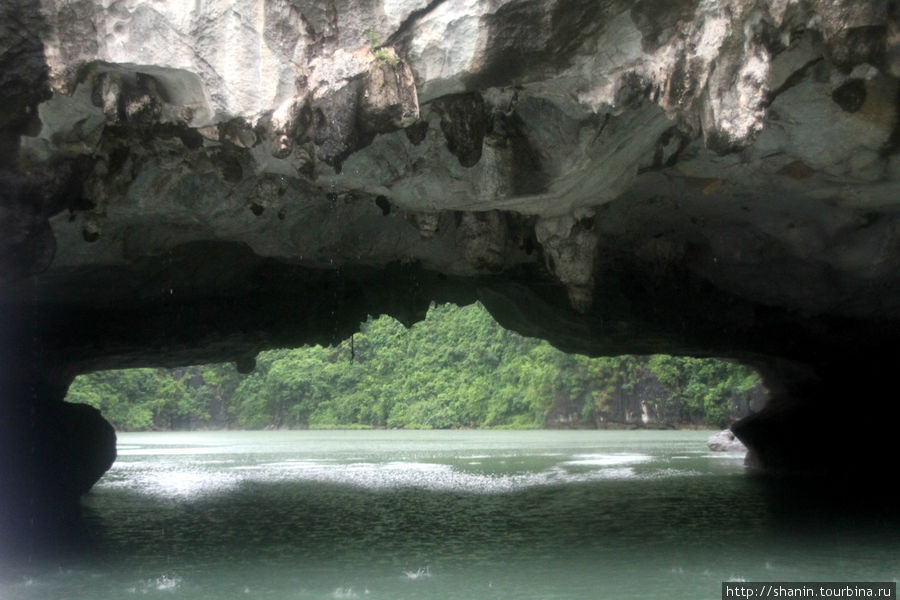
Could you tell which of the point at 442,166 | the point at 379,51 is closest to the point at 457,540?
the point at 442,166

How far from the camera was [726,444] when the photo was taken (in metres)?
24.1

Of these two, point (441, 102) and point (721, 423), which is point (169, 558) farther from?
point (721, 423)

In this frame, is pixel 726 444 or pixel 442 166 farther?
pixel 726 444

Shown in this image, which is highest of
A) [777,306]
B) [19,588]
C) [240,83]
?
[240,83]

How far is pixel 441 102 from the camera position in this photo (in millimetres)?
6691

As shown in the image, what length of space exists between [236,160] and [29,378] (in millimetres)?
7203

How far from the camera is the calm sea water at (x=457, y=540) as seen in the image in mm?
6844

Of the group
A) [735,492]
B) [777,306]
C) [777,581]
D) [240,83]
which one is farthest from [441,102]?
[735,492]

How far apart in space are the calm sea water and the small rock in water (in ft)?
30.0

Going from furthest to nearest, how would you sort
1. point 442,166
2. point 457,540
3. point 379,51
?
point 457,540
point 442,166
point 379,51

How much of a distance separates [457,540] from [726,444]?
17.5m

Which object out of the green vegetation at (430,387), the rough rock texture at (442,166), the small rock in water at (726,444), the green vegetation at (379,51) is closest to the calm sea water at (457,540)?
the rough rock texture at (442,166)

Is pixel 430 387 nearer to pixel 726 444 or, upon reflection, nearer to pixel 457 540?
pixel 726 444

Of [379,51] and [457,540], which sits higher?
[379,51]
